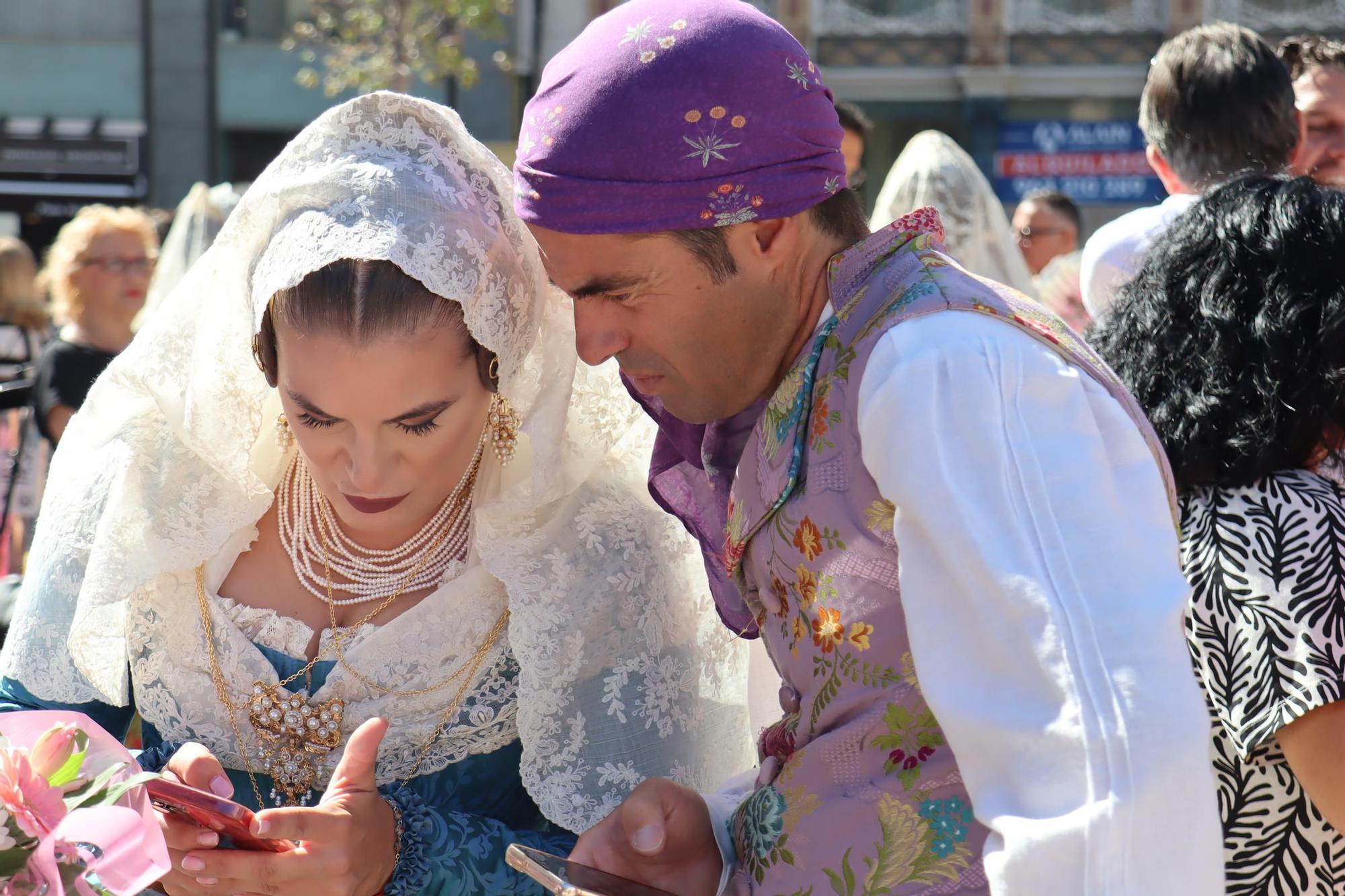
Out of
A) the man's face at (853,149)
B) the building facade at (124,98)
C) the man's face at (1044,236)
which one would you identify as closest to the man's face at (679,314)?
the man's face at (853,149)

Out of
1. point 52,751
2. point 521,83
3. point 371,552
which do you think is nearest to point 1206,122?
point 371,552

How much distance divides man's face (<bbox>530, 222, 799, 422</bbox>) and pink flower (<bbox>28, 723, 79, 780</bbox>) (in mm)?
648

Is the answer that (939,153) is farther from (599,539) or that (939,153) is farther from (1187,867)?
(1187,867)

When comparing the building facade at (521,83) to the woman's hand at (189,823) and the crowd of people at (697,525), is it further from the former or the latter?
the woman's hand at (189,823)

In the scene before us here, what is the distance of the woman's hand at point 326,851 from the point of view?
1.70m

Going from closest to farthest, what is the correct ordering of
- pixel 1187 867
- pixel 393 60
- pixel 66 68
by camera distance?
pixel 1187 867
pixel 393 60
pixel 66 68

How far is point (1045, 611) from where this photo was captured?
3.63 ft

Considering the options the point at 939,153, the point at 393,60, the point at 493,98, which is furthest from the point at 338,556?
the point at 493,98

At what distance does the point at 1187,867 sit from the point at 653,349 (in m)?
0.75

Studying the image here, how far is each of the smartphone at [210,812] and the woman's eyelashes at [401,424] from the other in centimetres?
56

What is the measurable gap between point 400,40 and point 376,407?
47.6ft

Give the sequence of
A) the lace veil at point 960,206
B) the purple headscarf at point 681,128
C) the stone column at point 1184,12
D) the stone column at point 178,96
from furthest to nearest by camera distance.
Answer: the stone column at point 1184,12 → the stone column at point 178,96 → the lace veil at point 960,206 → the purple headscarf at point 681,128

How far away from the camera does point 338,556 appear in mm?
2217

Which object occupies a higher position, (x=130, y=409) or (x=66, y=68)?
(x=130, y=409)
